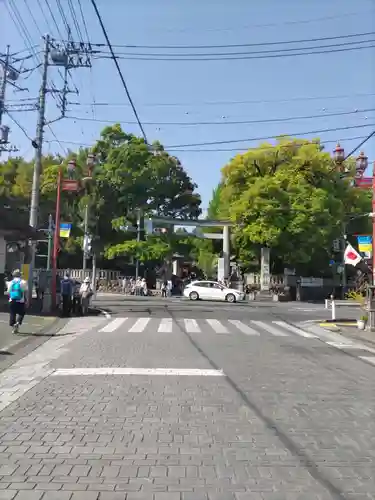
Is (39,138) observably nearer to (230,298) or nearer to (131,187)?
(230,298)

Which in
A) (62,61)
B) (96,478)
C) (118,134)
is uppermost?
(118,134)

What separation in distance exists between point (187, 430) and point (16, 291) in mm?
9920

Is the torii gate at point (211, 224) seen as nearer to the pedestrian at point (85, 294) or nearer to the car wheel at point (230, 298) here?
the car wheel at point (230, 298)

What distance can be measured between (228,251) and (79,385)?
3872 centimetres

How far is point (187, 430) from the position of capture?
20.5 ft

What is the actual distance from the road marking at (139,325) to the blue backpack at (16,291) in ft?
11.7

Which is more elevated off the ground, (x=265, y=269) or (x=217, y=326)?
(x=265, y=269)

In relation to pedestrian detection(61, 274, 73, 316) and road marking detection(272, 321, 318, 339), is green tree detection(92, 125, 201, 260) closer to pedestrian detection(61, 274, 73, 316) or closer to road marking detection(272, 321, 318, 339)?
pedestrian detection(61, 274, 73, 316)

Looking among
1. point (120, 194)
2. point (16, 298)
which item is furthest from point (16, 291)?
point (120, 194)

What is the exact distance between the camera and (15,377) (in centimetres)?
945

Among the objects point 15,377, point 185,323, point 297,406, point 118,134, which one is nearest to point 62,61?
point 185,323

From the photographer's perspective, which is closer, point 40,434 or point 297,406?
point 40,434

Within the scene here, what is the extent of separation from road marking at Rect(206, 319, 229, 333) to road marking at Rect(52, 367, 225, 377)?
7630mm

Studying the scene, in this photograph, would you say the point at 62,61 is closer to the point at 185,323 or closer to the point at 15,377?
the point at 185,323
